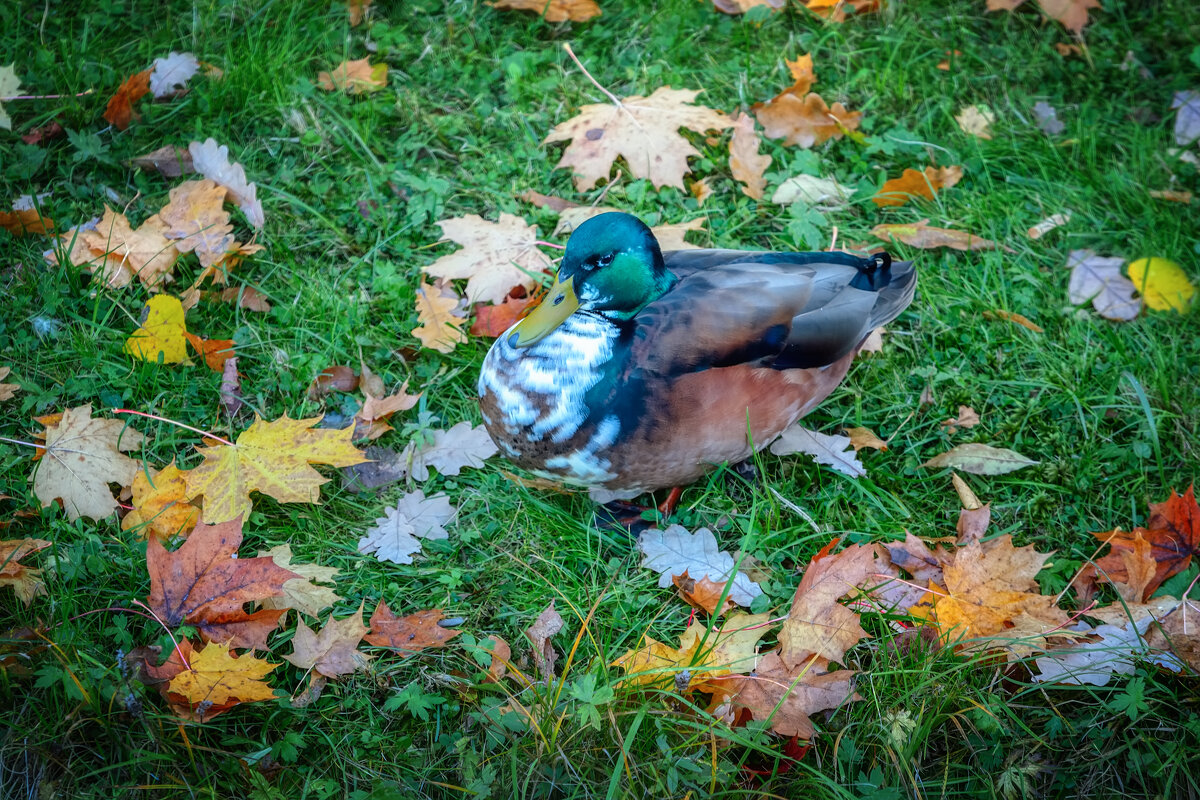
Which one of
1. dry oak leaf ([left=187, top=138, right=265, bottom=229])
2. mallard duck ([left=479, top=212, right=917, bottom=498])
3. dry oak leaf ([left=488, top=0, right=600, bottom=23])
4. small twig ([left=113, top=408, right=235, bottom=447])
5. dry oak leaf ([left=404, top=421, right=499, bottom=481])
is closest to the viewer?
mallard duck ([left=479, top=212, right=917, bottom=498])

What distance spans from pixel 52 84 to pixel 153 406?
148 cm

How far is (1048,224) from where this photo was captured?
10.5 ft

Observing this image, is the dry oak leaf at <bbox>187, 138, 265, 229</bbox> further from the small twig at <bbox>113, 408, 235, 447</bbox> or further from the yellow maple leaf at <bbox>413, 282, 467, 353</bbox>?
the small twig at <bbox>113, 408, 235, 447</bbox>

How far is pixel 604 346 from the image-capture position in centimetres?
226

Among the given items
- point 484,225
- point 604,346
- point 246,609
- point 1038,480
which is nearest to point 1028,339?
point 1038,480

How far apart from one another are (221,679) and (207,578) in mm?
269

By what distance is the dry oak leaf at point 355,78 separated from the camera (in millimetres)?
3413

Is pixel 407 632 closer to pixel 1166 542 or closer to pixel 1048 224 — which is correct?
pixel 1166 542

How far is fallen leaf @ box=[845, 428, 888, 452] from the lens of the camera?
8.87 feet

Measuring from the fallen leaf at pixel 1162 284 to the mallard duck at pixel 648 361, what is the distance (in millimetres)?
1325

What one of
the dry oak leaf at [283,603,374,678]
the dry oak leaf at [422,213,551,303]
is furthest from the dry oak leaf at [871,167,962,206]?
the dry oak leaf at [283,603,374,678]

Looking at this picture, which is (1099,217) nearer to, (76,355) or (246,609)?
(246,609)

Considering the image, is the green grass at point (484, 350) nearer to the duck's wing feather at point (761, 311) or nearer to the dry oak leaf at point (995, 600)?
the dry oak leaf at point (995, 600)

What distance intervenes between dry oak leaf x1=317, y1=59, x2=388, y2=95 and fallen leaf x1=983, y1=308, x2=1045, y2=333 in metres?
2.48
